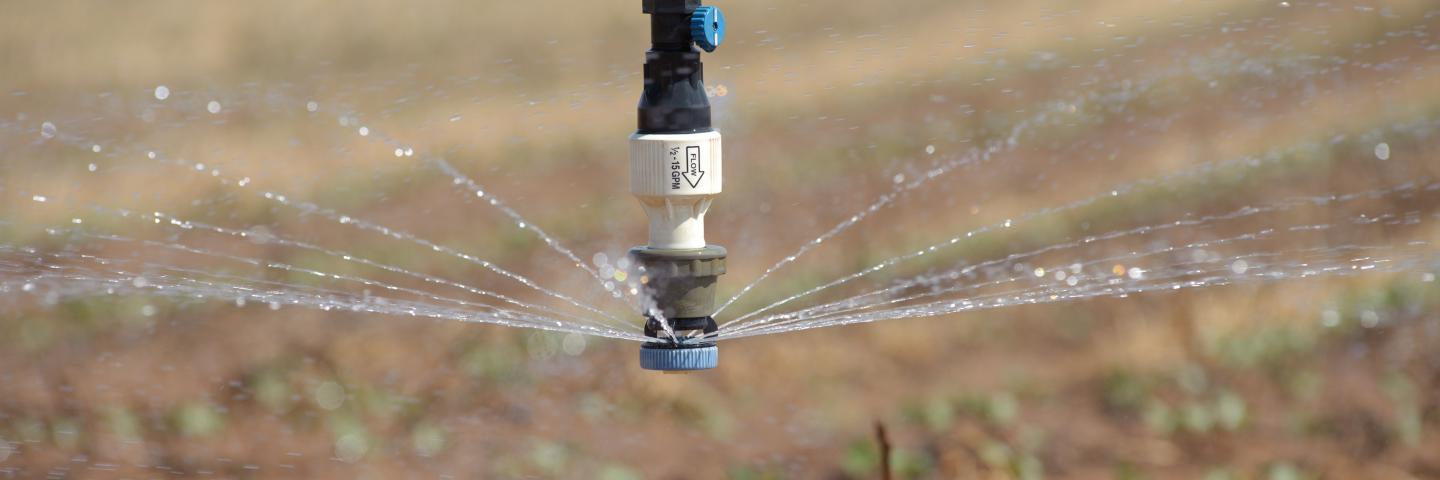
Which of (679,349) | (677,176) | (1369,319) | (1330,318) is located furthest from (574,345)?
(1369,319)

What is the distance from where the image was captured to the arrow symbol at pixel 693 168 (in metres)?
7.31

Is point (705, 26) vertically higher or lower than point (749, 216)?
higher

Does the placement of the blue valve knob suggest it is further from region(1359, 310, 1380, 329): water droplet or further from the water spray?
region(1359, 310, 1380, 329): water droplet

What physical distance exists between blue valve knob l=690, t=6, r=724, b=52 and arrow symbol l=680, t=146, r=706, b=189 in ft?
1.33

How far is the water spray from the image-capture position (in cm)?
732

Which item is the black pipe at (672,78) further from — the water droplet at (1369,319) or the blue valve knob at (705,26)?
the water droplet at (1369,319)

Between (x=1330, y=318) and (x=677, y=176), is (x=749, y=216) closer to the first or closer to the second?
(x=1330, y=318)

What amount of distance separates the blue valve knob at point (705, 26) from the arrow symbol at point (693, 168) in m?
0.41

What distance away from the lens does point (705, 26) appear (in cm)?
727

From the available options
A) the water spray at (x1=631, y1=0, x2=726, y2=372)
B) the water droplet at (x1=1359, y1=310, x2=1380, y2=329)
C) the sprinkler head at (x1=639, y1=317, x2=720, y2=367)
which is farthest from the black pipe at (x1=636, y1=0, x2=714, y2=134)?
the water droplet at (x1=1359, y1=310, x2=1380, y2=329)

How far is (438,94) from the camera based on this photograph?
13.9 meters

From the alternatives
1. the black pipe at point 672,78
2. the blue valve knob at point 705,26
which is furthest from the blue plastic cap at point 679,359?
the blue valve knob at point 705,26

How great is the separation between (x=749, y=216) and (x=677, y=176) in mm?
5427

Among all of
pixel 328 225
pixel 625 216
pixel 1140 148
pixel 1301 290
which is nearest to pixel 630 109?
pixel 625 216
